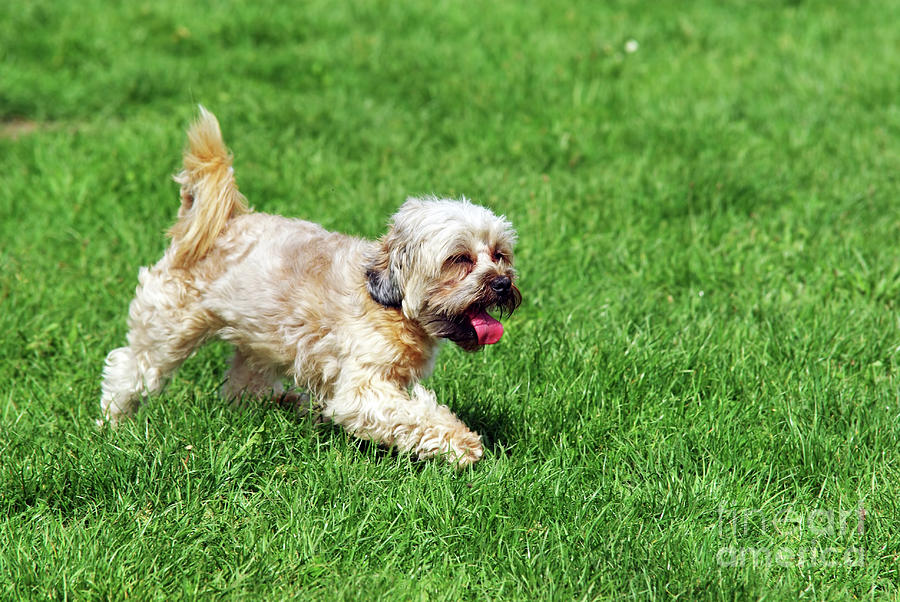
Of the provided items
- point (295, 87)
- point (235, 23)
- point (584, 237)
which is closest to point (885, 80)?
point (584, 237)

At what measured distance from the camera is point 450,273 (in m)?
4.13

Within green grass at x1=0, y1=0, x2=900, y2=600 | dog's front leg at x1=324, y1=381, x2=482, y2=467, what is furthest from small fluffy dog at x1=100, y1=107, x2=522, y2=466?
green grass at x1=0, y1=0, x2=900, y2=600

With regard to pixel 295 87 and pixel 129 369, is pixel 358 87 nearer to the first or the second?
pixel 295 87

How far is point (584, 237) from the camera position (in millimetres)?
6578

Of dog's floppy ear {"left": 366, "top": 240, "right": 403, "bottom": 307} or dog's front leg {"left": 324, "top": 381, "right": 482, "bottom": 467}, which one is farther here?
dog's floppy ear {"left": 366, "top": 240, "right": 403, "bottom": 307}

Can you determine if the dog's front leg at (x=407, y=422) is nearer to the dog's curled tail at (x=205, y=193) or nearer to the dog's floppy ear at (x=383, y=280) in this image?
the dog's floppy ear at (x=383, y=280)

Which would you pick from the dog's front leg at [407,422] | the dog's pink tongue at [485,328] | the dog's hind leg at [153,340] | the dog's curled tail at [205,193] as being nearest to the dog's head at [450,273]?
the dog's pink tongue at [485,328]

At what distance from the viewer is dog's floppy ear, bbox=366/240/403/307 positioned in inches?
166

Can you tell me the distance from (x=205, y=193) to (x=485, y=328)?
170cm

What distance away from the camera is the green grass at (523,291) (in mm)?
3635

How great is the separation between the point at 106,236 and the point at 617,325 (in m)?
3.76

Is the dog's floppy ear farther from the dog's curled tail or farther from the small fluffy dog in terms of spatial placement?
the dog's curled tail

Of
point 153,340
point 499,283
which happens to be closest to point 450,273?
point 499,283

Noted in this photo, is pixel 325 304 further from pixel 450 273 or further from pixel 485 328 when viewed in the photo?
pixel 485 328
